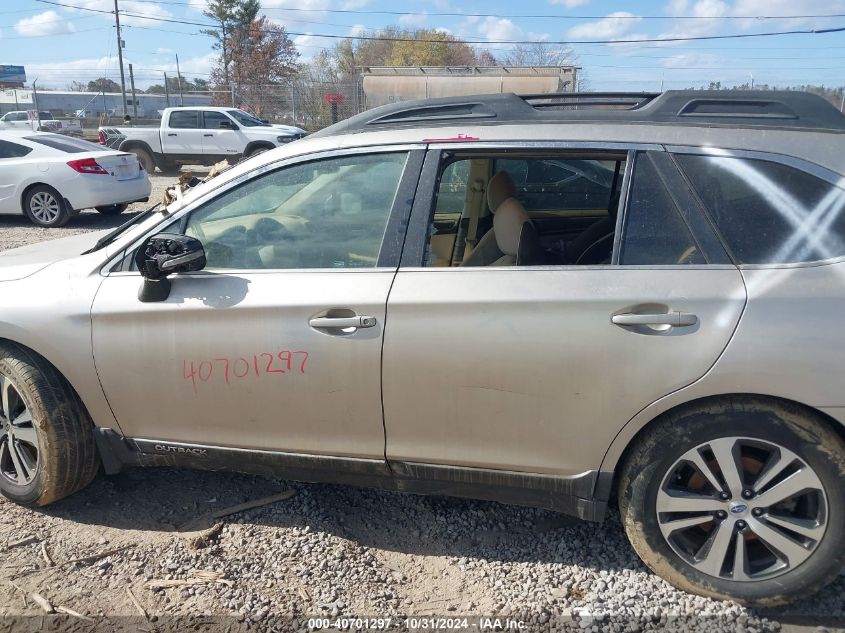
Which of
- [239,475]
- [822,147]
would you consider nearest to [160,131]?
[239,475]

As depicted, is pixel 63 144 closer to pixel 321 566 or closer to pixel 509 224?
pixel 509 224

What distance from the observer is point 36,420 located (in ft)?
10.1

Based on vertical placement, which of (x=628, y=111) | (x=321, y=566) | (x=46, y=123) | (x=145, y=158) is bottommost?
(x=321, y=566)

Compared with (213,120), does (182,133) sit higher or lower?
lower

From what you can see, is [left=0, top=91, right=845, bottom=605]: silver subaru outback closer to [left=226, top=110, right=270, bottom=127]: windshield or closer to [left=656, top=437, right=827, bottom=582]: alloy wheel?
[left=656, top=437, right=827, bottom=582]: alloy wheel

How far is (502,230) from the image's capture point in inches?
130

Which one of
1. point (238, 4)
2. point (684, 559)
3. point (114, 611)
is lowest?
point (114, 611)

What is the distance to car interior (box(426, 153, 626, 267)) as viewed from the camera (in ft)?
9.59

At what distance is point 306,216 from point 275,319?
1.63ft

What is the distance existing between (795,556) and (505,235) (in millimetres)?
1762

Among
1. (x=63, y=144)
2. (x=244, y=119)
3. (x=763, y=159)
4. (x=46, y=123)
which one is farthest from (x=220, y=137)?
(x=46, y=123)

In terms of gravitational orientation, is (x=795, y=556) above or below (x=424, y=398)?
below

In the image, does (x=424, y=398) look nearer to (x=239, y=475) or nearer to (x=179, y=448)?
(x=179, y=448)

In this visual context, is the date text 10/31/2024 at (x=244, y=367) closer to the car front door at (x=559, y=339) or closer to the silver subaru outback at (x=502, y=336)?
the silver subaru outback at (x=502, y=336)
